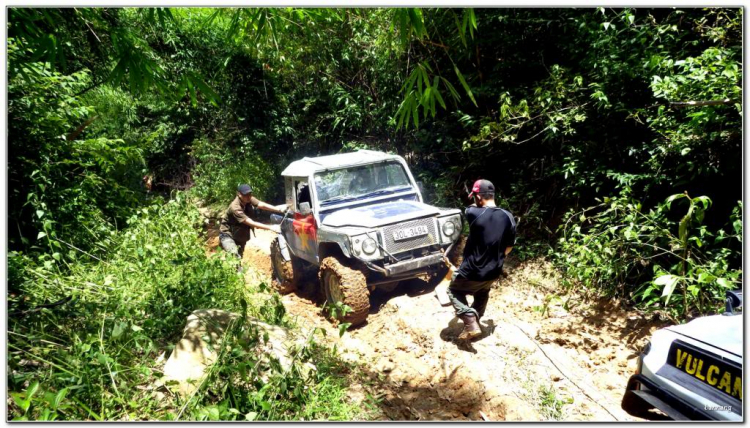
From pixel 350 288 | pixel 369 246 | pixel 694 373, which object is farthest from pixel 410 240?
pixel 694 373

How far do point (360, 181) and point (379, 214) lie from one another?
29.9 inches

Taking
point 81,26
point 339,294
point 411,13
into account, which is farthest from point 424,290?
point 81,26

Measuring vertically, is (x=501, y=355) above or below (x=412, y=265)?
below

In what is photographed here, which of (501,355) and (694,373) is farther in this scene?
(501,355)

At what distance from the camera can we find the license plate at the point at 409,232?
4875 millimetres

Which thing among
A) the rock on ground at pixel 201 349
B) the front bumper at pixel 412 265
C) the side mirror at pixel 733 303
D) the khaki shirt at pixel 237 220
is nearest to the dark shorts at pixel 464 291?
the front bumper at pixel 412 265

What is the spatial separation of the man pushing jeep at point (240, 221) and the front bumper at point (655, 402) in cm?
481

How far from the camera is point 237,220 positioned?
6570 millimetres

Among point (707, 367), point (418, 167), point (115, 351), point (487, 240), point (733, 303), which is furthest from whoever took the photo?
point (418, 167)

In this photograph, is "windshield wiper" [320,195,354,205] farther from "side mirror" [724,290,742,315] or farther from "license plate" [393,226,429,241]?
"side mirror" [724,290,742,315]

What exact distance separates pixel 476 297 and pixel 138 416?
2834mm

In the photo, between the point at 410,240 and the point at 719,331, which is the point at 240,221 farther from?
the point at 719,331

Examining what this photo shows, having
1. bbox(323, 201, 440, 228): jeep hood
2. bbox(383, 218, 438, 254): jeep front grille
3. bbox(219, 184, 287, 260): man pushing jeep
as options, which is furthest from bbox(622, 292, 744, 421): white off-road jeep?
bbox(219, 184, 287, 260): man pushing jeep

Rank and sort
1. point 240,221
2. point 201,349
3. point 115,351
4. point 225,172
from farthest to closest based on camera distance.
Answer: point 225,172 < point 240,221 < point 201,349 < point 115,351
